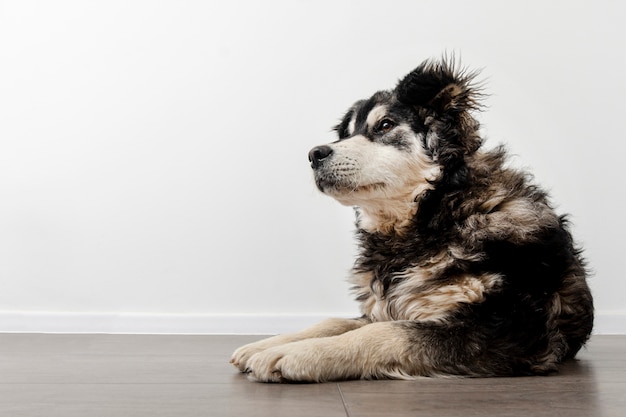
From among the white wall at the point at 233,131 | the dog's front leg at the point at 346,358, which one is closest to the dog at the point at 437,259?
the dog's front leg at the point at 346,358

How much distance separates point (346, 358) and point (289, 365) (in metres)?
0.20

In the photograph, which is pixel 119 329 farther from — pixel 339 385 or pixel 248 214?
pixel 339 385

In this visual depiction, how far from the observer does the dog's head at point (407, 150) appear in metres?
2.91

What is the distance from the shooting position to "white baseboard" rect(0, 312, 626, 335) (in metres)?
4.43

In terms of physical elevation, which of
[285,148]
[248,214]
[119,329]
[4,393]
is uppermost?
[285,148]

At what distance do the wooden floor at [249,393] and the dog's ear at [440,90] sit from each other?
1.18 m

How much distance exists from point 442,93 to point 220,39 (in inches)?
82.6

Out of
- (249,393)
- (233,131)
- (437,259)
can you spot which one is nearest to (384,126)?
(437,259)

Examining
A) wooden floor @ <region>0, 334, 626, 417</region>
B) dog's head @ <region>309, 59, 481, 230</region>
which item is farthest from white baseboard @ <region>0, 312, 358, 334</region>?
dog's head @ <region>309, 59, 481, 230</region>

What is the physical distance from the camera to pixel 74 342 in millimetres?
3791

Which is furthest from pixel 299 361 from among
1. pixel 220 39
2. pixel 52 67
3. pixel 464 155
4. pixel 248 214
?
pixel 52 67

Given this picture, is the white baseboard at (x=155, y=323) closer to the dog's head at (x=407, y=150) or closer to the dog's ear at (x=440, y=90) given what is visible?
the dog's head at (x=407, y=150)

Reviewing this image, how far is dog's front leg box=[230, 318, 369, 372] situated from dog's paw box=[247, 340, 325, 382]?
7.7 inches

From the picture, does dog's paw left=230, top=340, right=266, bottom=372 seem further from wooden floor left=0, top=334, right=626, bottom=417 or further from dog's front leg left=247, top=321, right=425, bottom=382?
dog's front leg left=247, top=321, right=425, bottom=382
